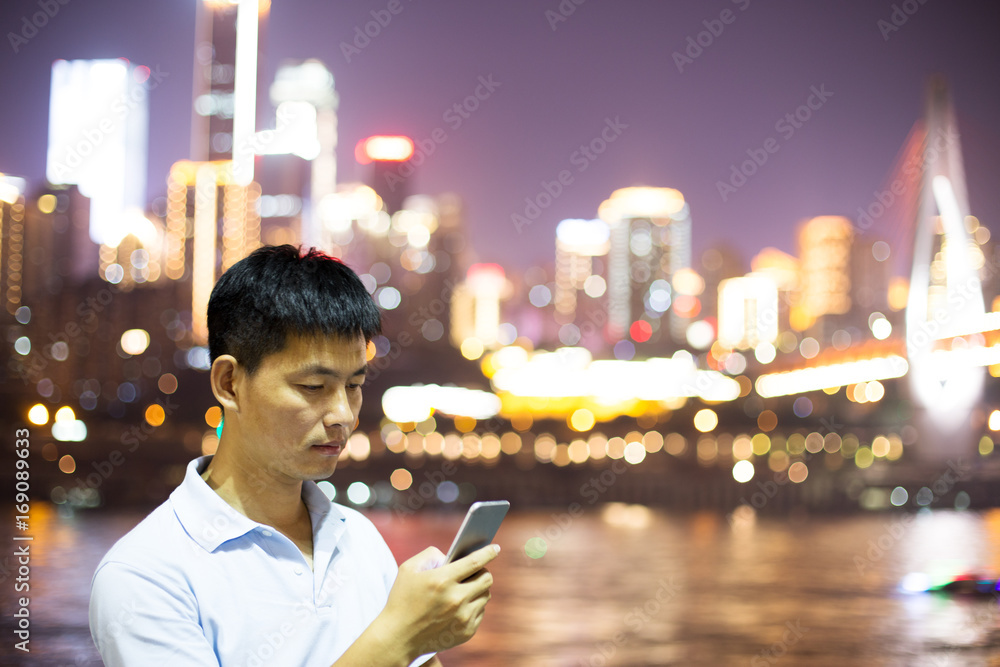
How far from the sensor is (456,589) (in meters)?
1.20

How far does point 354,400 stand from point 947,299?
39.7m

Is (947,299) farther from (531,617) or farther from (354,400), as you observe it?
(354,400)

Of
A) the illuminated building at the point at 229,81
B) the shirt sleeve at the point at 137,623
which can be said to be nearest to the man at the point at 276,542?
the shirt sleeve at the point at 137,623

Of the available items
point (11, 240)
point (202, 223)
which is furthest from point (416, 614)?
point (202, 223)

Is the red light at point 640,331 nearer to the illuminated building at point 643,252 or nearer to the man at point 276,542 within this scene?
the illuminated building at point 643,252

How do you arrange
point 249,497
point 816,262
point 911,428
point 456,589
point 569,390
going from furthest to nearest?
point 816,262
point 569,390
point 911,428
point 249,497
point 456,589

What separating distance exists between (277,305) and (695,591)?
2835cm

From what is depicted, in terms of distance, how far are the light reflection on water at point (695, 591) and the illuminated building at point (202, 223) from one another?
91.9ft

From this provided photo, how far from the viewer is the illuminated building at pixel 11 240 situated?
41406 millimetres

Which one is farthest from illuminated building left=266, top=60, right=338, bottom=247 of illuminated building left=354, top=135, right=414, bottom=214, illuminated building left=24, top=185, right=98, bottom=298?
illuminated building left=24, top=185, right=98, bottom=298

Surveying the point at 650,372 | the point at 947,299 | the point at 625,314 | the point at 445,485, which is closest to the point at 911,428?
the point at 650,372

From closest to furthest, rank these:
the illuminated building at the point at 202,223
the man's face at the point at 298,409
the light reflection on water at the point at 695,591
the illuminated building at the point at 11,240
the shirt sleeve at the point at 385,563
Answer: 1. the man's face at the point at 298,409
2. the shirt sleeve at the point at 385,563
3. the light reflection on water at the point at 695,591
4. the illuminated building at the point at 11,240
5. the illuminated building at the point at 202,223

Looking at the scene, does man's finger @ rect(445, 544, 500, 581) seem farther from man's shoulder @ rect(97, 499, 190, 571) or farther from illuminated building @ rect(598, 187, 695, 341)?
illuminated building @ rect(598, 187, 695, 341)

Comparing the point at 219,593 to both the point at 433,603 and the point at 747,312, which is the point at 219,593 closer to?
the point at 433,603
